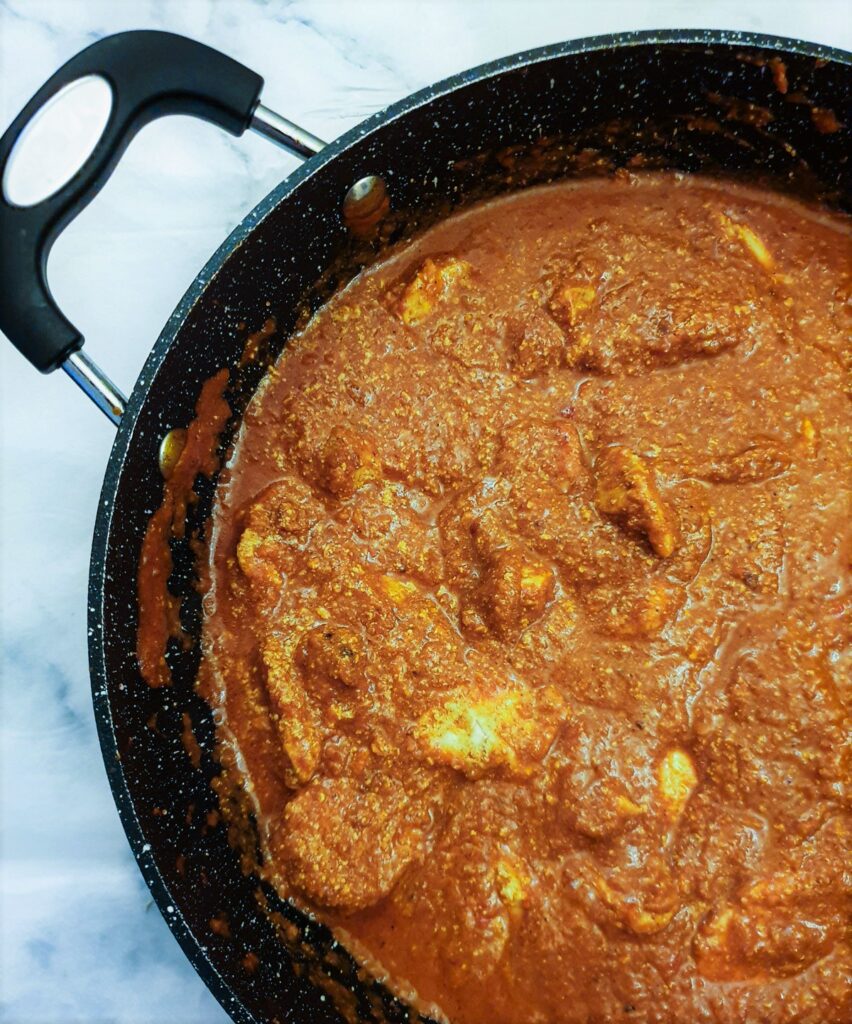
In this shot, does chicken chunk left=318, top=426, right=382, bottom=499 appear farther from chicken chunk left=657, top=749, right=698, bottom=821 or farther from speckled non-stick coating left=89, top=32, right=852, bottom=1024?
chicken chunk left=657, top=749, right=698, bottom=821

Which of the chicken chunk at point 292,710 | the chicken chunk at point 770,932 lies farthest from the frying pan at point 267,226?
the chicken chunk at point 770,932

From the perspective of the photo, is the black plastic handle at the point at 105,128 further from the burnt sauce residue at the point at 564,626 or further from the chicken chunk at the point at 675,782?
the chicken chunk at the point at 675,782

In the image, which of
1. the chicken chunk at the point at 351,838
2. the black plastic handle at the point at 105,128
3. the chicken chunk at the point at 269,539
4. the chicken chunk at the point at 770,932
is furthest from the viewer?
the chicken chunk at the point at 269,539

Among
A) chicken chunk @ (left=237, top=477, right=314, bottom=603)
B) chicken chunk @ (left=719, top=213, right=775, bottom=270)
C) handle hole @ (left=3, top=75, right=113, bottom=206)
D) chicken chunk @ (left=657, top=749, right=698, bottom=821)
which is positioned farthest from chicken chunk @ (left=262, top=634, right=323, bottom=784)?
chicken chunk @ (left=719, top=213, right=775, bottom=270)

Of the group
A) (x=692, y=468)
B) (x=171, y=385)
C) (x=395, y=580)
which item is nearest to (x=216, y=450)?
(x=171, y=385)

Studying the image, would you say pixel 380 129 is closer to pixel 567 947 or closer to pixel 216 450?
pixel 216 450

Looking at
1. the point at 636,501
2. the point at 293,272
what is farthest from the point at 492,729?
the point at 293,272

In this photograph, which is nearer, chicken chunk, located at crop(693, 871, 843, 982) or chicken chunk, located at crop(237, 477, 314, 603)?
chicken chunk, located at crop(693, 871, 843, 982)
